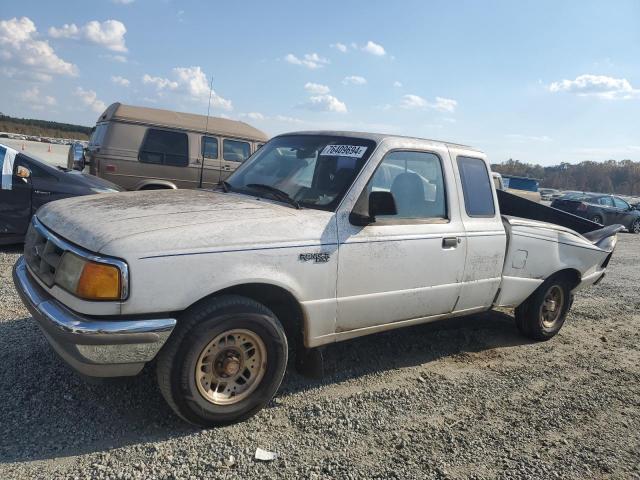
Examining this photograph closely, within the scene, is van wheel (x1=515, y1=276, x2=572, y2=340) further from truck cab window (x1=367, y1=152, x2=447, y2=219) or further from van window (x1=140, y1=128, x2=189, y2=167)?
van window (x1=140, y1=128, x2=189, y2=167)

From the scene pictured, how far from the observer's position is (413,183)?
4.23 metres

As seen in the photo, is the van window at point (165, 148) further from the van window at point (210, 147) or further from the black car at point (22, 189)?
the black car at point (22, 189)

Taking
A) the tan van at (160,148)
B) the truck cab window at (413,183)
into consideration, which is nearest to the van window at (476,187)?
the truck cab window at (413,183)

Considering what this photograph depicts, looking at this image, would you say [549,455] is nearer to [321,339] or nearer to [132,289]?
[321,339]

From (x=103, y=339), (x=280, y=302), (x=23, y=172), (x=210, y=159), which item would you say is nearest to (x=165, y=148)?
(x=210, y=159)

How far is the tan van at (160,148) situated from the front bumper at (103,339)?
8.13m

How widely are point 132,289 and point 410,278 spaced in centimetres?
211

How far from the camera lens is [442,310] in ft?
14.5

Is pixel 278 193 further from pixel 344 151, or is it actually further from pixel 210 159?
pixel 210 159

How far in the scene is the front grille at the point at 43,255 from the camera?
3.11 metres

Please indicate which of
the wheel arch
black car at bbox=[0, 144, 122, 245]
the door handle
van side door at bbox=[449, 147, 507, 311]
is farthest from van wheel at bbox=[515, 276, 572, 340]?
black car at bbox=[0, 144, 122, 245]

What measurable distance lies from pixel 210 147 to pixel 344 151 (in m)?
8.01

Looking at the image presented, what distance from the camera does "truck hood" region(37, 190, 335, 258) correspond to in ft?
9.43

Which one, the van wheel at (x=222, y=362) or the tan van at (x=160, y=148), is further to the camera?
the tan van at (x=160, y=148)
